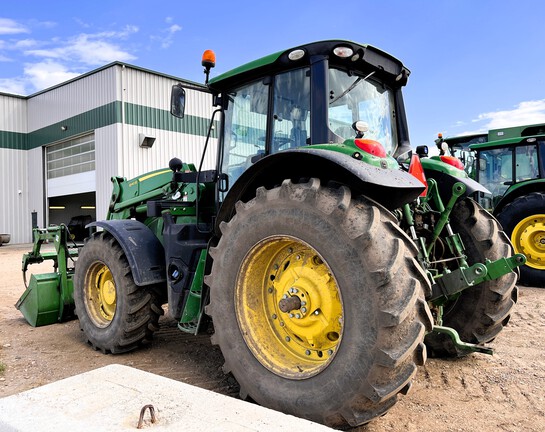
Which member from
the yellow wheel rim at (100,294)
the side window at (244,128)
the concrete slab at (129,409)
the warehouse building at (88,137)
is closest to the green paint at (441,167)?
the side window at (244,128)

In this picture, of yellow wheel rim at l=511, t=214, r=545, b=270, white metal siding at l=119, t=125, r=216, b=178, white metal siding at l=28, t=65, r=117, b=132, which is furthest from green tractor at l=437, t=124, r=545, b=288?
white metal siding at l=28, t=65, r=117, b=132

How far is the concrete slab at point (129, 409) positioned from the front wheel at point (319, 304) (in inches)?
15.4

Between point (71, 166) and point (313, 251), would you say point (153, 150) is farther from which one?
point (313, 251)

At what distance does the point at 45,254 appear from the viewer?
580 cm

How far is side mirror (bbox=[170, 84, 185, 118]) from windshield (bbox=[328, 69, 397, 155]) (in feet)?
4.25

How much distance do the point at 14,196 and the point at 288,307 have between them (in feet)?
75.3

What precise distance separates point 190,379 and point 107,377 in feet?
3.31

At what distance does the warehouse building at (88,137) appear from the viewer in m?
18.2

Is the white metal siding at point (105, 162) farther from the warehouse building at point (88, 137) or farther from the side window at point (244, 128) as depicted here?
the side window at point (244, 128)

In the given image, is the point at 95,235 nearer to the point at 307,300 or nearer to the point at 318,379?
the point at 307,300

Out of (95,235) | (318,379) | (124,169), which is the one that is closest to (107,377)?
(318,379)

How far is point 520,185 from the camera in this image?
8.17 m

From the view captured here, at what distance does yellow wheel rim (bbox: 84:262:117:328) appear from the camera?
14.5 feet

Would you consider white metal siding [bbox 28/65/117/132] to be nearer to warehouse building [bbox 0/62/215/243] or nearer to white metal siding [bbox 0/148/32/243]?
warehouse building [bbox 0/62/215/243]
